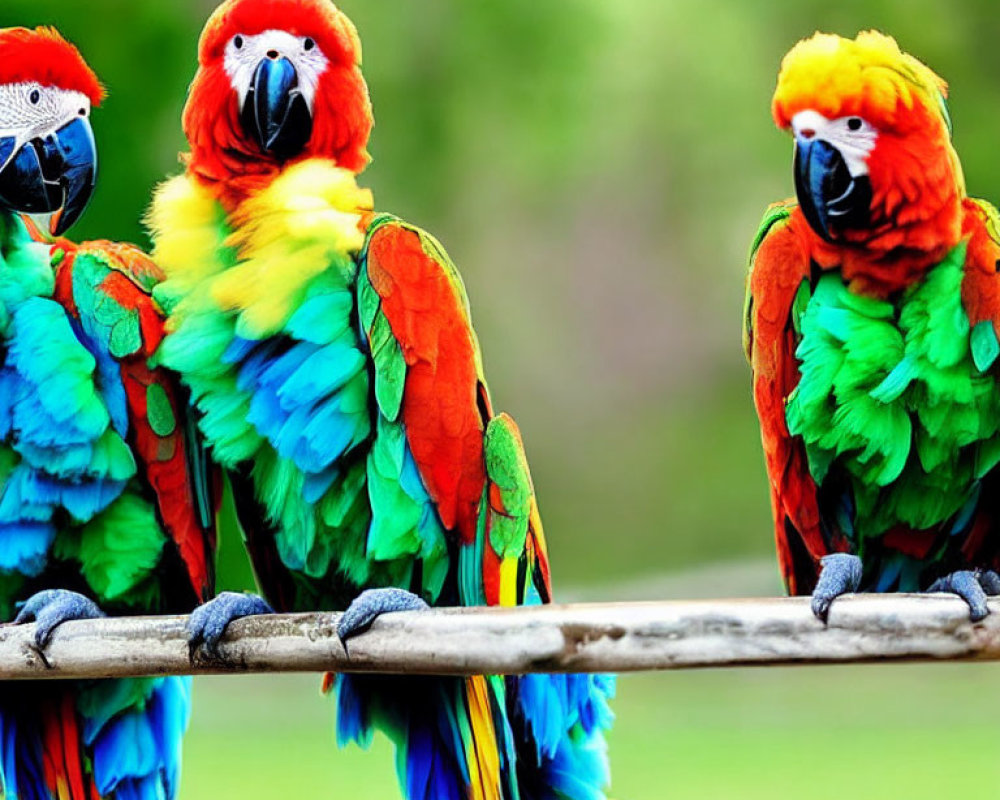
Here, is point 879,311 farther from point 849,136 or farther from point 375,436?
point 375,436

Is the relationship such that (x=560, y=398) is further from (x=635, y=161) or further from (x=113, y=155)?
(x=113, y=155)

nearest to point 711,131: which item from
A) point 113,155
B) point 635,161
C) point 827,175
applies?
point 635,161

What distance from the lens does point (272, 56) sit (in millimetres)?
1614

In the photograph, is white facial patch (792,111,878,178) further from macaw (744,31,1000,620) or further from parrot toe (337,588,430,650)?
parrot toe (337,588,430,650)

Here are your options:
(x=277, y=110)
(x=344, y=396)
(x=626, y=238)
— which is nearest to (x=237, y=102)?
(x=277, y=110)

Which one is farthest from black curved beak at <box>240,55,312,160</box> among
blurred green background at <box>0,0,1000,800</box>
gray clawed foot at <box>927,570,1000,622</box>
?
blurred green background at <box>0,0,1000,800</box>

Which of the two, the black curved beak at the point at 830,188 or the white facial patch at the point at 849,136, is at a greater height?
the white facial patch at the point at 849,136

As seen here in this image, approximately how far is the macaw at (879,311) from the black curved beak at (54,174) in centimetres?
94

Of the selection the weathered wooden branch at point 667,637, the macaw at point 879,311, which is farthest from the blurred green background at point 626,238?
the weathered wooden branch at point 667,637

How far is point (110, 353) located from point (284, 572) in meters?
0.38

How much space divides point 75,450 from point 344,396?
1.20 ft

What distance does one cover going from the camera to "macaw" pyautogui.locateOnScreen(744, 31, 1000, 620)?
1.50 m

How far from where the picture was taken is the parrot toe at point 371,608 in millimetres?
1354

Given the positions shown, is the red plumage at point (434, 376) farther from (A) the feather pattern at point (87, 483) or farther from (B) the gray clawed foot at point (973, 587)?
(B) the gray clawed foot at point (973, 587)
